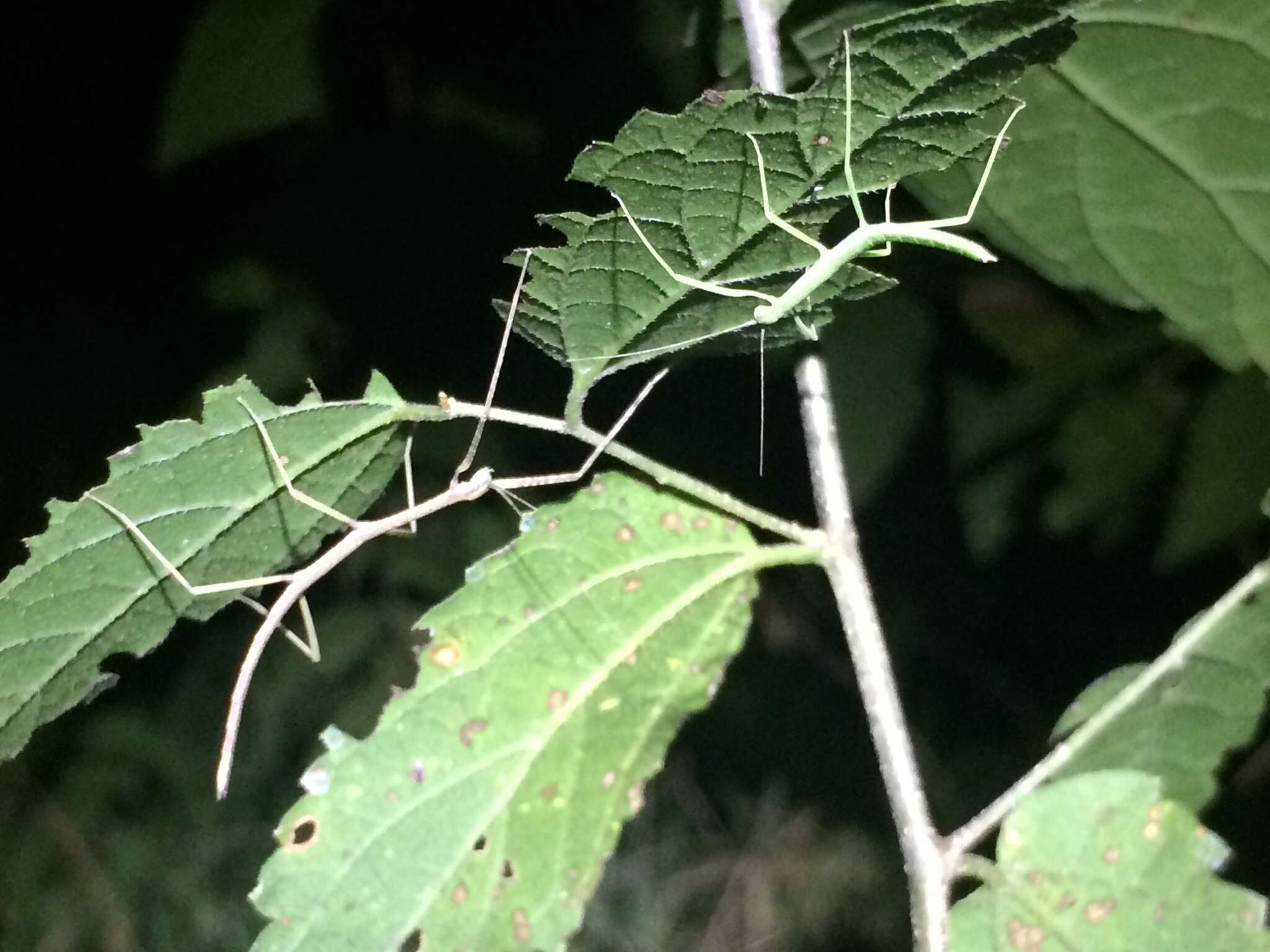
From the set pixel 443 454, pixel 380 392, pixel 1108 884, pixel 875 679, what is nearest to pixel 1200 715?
pixel 1108 884

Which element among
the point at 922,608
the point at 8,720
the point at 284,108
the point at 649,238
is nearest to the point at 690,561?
the point at 649,238

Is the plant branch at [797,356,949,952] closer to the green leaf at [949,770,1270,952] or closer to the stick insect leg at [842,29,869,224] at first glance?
the green leaf at [949,770,1270,952]

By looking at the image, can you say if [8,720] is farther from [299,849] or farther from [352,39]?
[352,39]

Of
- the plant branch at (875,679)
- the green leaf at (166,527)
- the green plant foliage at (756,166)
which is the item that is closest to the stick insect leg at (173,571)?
the green leaf at (166,527)

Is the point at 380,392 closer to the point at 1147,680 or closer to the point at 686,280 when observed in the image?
the point at 686,280

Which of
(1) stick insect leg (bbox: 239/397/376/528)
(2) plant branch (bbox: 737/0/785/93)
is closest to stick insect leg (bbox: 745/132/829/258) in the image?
(2) plant branch (bbox: 737/0/785/93)
